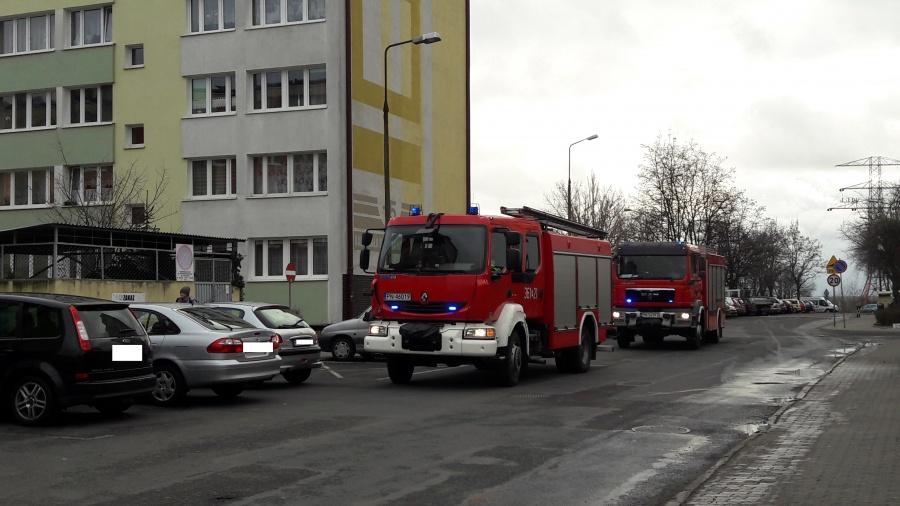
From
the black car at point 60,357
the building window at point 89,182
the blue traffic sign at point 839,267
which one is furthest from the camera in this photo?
the blue traffic sign at point 839,267

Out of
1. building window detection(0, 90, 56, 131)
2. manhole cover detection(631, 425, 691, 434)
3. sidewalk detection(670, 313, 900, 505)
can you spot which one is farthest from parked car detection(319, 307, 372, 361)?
building window detection(0, 90, 56, 131)

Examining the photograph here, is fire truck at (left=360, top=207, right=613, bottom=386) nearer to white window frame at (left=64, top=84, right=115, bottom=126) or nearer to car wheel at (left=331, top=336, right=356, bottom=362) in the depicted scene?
car wheel at (left=331, top=336, right=356, bottom=362)

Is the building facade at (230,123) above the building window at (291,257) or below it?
above

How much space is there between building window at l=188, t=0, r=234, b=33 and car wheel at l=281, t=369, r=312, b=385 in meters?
25.0

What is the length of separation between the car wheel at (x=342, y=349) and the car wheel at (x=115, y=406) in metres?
11.0

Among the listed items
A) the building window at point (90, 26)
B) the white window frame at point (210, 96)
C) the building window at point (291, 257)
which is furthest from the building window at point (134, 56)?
the building window at point (291, 257)

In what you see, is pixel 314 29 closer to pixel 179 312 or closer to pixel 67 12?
pixel 67 12

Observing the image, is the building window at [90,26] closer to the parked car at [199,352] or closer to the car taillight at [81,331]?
the parked car at [199,352]

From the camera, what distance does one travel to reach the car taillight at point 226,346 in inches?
561

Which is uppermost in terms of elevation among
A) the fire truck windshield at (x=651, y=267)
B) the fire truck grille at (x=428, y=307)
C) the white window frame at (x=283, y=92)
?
the white window frame at (x=283, y=92)

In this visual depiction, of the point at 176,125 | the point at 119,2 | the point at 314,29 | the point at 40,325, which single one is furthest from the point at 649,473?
the point at 119,2

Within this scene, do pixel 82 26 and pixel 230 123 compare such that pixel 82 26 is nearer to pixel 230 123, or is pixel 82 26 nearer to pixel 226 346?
pixel 230 123

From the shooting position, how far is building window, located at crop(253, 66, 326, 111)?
127 ft

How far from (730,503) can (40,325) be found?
8372 mm
